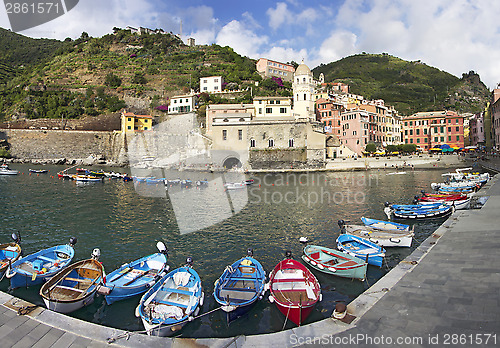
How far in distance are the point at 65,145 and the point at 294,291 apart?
6902 centimetres

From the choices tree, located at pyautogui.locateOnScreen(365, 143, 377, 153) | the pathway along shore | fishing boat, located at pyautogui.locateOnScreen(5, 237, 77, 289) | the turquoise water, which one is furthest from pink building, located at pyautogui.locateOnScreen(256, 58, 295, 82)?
the pathway along shore

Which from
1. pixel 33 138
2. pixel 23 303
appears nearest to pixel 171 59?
pixel 33 138

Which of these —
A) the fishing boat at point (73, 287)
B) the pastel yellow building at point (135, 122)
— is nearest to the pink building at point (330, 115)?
the pastel yellow building at point (135, 122)

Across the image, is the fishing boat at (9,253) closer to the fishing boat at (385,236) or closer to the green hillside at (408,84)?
the fishing boat at (385,236)

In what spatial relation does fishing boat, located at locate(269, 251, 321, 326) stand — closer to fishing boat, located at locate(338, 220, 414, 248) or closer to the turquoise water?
the turquoise water

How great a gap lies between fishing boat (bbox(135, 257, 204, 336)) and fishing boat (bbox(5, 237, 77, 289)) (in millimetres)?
4680

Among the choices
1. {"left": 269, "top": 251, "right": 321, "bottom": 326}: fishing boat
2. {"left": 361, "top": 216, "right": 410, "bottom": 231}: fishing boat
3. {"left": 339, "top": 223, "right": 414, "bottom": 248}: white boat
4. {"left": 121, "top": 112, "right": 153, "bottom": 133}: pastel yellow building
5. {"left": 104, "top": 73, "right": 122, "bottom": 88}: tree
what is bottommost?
{"left": 269, "top": 251, "right": 321, "bottom": 326}: fishing boat

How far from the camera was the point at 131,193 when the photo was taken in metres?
31.6

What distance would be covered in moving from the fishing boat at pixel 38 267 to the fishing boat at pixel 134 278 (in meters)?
2.47

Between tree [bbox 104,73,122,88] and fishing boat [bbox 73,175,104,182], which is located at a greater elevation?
tree [bbox 104,73,122,88]

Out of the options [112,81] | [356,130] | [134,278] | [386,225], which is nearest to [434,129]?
[356,130]

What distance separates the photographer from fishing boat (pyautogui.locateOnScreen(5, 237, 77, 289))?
10539 millimetres

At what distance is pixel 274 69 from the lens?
271 feet

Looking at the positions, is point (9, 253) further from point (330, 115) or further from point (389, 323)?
point (330, 115)
